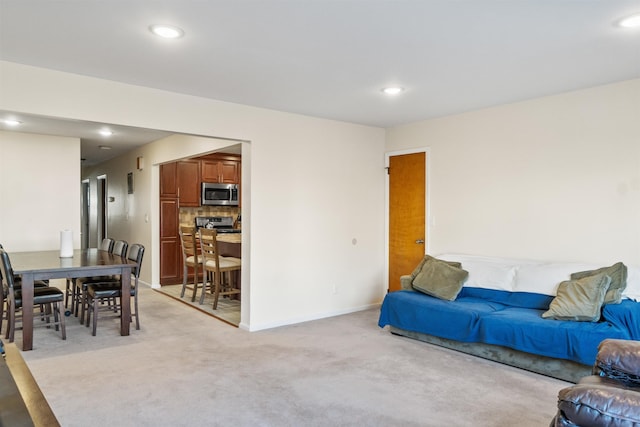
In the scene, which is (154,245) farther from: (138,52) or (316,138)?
(138,52)

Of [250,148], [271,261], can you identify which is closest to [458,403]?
[271,261]

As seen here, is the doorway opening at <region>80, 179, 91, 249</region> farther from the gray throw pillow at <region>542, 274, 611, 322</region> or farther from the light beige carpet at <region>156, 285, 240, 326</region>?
the gray throw pillow at <region>542, 274, 611, 322</region>

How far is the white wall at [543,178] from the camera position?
12.0ft

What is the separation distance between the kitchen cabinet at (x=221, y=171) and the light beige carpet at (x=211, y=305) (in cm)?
193

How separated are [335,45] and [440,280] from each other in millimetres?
2547

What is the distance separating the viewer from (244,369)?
3.44 meters

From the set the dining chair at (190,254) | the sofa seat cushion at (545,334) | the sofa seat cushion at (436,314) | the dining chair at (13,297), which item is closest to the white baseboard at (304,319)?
the sofa seat cushion at (436,314)

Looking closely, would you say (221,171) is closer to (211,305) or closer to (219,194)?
(219,194)

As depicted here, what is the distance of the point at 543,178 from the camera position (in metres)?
4.16

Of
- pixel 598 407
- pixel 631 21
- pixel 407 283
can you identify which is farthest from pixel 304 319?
pixel 631 21

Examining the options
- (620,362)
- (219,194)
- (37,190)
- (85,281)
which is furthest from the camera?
(219,194)

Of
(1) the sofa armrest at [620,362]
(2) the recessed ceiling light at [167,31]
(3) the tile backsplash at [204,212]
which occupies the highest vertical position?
(2) the recessed ceiling light at [167,31]

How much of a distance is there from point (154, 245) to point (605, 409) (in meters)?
6.56

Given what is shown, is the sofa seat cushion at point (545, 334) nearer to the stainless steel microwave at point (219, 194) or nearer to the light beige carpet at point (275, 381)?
the light beige carpet at point (275, 381)
